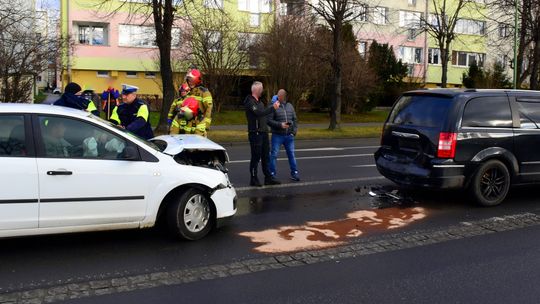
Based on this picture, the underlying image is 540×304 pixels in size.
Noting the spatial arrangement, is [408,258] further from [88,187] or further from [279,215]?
[88,187]

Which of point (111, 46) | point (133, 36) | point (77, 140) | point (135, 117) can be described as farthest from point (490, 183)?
point (133, 36)

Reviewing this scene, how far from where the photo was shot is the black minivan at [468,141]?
7461mm

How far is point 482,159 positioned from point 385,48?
32.6 meters

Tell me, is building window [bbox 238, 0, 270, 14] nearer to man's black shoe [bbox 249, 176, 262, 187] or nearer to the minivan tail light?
man's black shoe [bbox 249, 176, 262, 187]

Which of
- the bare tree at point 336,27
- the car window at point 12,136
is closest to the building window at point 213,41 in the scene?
the bare tree at point 336,27

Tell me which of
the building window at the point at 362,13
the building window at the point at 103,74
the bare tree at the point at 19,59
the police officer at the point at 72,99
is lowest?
the police officer at the point at 72,99

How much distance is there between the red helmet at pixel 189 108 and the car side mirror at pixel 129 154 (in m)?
2.25

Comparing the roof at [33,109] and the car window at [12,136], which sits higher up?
the roof at [33,109]

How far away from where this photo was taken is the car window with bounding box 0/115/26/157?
507 centimetres

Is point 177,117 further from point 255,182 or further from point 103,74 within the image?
point 103,74

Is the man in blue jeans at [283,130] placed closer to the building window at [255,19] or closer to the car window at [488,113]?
the car window at [488,113]

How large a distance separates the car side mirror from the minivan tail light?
4.14m

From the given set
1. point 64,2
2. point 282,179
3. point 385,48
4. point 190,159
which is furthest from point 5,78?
point 385,48

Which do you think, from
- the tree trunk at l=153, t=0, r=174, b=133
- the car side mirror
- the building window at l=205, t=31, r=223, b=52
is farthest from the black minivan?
the building window at l=205, t=31, r=223, b=52
